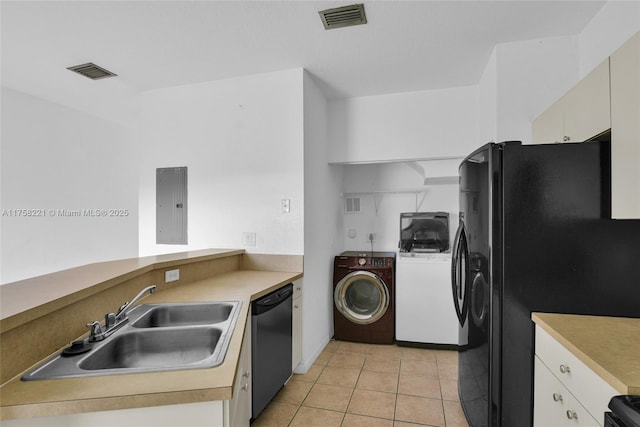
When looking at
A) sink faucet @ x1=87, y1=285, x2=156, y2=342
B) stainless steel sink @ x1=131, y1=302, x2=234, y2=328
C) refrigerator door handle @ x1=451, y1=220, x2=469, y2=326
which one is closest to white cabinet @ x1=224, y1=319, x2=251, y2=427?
stainless steel sink @ x1=131, y1=302, x2=234, y2=328

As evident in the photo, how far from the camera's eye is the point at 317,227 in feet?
10.8

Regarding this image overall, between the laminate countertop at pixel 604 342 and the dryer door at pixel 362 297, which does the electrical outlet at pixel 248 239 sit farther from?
the laminate countertop at pixel 604 342

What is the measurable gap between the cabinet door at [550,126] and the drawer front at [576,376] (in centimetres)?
117

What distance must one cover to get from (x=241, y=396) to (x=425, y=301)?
236 cm

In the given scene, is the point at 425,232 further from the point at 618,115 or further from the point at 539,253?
the point at 618,115

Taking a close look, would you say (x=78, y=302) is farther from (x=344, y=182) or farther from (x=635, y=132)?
(x=344, y=182)

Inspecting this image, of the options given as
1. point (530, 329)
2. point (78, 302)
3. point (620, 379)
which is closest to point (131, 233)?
point (78, 302)

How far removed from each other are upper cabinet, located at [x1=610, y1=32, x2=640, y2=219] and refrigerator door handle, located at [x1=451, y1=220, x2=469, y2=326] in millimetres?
803

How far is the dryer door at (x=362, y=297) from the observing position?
351 cm

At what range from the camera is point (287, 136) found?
293 centimetres

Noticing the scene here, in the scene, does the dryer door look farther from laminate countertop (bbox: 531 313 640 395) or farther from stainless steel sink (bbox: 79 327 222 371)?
stainless steel sink (bbox: 79 327 222 371)

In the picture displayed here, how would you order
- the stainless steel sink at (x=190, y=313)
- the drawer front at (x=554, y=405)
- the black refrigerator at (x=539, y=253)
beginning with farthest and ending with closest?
the stainless steel sink at (x=190, y=313) < the black refrigerator at (x=539, y=253) < the drawer front at (x=554, y=405)

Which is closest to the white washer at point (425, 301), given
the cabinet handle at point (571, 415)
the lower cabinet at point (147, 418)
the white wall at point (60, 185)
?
the cabinet handle at point (571, 415)

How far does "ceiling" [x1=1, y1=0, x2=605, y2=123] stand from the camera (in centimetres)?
204
